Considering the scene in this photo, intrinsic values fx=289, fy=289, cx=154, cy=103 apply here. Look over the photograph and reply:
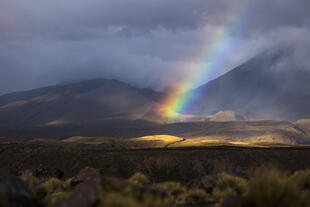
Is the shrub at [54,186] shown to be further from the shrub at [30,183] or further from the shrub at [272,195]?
the shrub at [272,195]

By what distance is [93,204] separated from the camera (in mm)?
7840

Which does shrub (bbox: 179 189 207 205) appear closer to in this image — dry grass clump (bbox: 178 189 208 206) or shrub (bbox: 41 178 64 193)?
dry grass clump (bbox: 178 189 208 206)

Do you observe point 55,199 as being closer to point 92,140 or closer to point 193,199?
point 193,199

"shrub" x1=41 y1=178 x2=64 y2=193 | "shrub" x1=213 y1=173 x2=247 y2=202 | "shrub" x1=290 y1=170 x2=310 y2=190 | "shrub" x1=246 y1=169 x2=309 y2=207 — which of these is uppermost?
"shrub" x1=246 y1=169 x2=309 y2=207

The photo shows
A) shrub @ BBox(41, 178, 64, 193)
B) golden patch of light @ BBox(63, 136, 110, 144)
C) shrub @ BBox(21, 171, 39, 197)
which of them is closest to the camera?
shrub @ BBox(21, 171, 39, 197)

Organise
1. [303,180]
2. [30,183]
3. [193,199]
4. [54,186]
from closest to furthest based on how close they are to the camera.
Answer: [193,199]
[30,183]
[303,180]
[54,186]

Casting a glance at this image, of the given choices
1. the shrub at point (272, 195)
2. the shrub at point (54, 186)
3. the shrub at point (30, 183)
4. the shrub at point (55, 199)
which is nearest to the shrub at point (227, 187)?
the shrub at point (272, 195)

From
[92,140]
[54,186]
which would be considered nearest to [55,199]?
[54,186]

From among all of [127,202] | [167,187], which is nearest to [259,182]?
[127,202]

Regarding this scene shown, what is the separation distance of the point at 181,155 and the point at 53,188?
130ft

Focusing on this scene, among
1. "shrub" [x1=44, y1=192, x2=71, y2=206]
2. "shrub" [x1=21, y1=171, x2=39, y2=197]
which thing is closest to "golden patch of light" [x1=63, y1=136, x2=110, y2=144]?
"shrub" [x1=21, y1=171, x2=39, y2=197]

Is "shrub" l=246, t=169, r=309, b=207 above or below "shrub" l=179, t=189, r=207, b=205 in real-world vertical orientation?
above

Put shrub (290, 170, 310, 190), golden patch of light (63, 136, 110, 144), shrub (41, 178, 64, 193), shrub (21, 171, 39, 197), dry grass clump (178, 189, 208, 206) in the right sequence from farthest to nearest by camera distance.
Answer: golden patch of light (63, 136, 110, 144) → shrub (41, 178, 64, 193) → shrub (290, 170, 310, 190) → dry grass clump (178, 189, 208, 206) → shrub (21, 171, 39, 197)

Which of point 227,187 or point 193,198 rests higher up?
point 227,187
